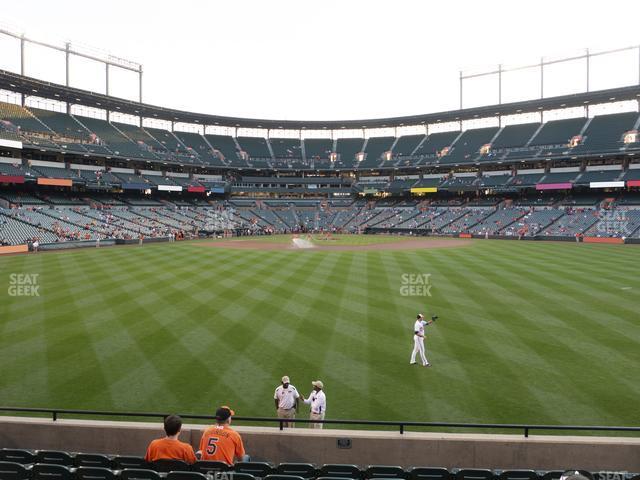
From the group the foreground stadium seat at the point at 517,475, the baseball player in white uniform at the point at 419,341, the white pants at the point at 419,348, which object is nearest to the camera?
the foreground stadium seat at the point at 517,475

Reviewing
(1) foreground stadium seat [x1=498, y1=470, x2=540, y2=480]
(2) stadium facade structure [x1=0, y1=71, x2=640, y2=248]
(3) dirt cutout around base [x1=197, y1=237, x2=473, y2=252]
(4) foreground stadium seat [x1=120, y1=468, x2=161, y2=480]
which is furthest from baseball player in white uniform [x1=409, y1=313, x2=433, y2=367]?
(2) stadium facade structure [x1=0, y1=71, x2=640, y2=248]

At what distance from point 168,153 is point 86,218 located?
2775cm

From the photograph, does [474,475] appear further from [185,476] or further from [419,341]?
[419,341]

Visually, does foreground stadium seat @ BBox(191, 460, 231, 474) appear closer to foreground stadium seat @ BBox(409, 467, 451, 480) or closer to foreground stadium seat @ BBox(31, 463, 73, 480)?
foreground stadium seat @ BBox(31, 463, 73, 480)

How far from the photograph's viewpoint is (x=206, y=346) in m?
15.4

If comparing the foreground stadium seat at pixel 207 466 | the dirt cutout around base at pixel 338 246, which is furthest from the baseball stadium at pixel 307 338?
the dirt cutout around base at pixel 338 246

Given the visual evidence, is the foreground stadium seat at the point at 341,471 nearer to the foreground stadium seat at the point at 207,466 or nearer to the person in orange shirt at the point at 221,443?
the person in orange shirt at the point at 221,443

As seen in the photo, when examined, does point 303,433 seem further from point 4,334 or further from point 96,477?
point 4,334

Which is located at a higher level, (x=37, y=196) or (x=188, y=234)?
(x=37, y=196)

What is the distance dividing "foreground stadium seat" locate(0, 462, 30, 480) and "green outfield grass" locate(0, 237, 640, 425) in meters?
5.07

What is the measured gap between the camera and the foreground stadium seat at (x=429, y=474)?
6086 mm

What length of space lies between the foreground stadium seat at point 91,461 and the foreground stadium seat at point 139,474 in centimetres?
117

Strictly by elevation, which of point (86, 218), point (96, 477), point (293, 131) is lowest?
point (96, 477)

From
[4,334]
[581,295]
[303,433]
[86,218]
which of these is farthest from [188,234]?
[303,433]
